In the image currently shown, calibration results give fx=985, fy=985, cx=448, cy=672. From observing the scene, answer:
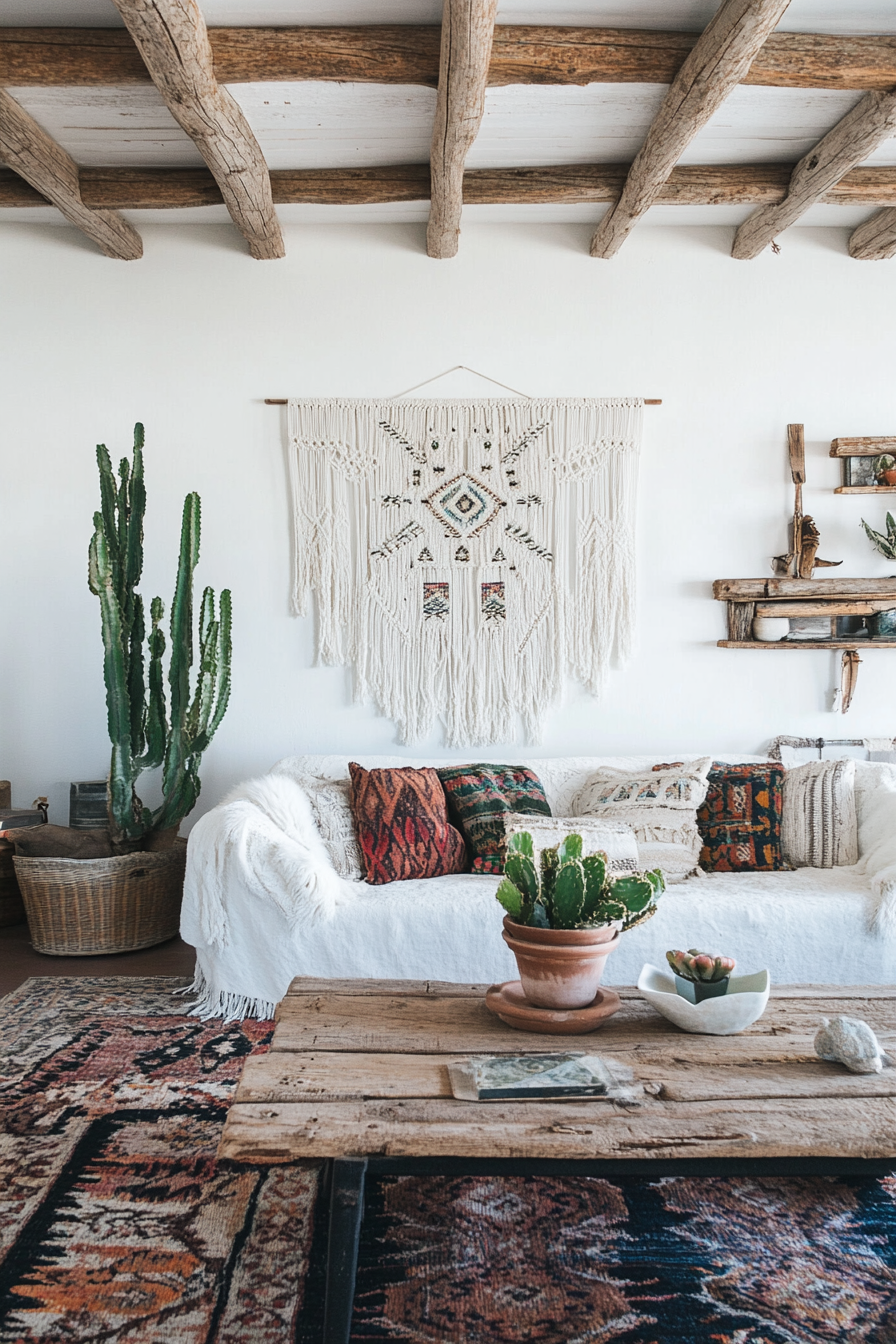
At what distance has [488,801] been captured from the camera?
10.4ft

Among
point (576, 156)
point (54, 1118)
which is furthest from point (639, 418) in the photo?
point (54, 1118)

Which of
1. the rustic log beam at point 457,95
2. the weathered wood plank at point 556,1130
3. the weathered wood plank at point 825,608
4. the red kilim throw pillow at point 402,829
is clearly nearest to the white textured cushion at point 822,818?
the weathered wood plank at point 825,608

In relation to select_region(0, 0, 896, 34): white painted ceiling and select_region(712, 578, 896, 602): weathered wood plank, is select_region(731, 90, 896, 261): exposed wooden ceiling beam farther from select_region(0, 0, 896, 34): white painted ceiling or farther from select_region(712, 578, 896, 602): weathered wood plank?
select_region(712, 578, 896, 602): weathered wood plank

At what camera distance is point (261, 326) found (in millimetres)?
3736

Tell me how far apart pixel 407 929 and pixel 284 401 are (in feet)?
6.90

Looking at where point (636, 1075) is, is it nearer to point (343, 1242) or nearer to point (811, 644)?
point (343, 1242)

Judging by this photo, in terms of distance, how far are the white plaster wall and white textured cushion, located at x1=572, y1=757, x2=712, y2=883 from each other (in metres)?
0.53

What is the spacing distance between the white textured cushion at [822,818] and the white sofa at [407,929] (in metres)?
0.40

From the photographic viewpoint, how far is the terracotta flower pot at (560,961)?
164 cm

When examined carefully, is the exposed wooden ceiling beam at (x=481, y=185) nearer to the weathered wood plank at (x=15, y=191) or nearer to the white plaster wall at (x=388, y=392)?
the weathered wood plank at (x=15, y=191)

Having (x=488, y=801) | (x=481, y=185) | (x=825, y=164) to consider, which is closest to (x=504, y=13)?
(x=481, y=185)

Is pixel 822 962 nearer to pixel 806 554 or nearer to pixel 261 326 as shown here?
pixel 806 554

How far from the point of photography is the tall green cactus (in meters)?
3.27

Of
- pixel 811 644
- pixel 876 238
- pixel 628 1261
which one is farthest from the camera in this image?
pixel 811 644
